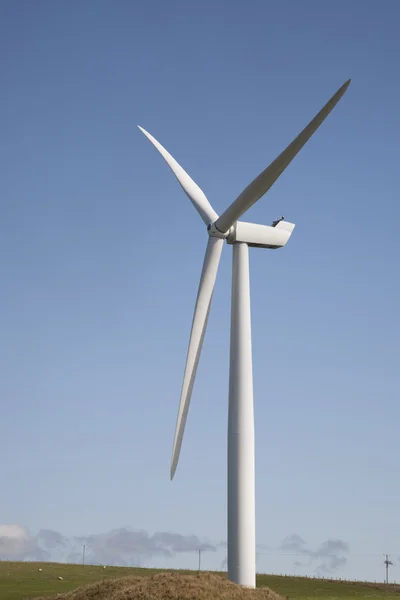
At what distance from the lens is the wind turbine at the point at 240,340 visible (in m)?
34.9

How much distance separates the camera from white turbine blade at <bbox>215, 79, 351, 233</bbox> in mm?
33531

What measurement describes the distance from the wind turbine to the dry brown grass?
1273 mm

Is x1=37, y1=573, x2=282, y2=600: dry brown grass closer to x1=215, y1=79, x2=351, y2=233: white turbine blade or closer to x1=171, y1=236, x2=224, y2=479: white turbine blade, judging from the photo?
x1=171, y1=236, x2=224, y2=479: white turbine blade

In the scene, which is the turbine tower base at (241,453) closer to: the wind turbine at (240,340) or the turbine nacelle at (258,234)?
the wind turbine at (240,340)

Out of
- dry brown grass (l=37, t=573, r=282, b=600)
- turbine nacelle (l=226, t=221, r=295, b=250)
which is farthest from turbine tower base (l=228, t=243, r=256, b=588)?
turbine nacelle (l=226, t=221, r=295, b=250)

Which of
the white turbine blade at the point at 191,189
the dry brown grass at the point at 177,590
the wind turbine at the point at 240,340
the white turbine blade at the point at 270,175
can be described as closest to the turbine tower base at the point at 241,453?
the wind turbine at the point at 240,340

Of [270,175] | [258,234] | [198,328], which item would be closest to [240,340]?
[198,328]

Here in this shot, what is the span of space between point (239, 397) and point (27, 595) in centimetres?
2514

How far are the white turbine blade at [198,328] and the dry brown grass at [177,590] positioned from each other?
512 cm

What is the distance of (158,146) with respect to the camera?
45562 millimetres

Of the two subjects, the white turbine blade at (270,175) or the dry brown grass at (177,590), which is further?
the white turbine blade at (270,175)

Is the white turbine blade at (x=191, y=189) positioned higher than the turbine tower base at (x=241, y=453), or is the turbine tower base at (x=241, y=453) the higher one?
the white turbine blade at (x=191, y=189)

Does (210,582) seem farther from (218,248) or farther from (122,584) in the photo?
(218,248)

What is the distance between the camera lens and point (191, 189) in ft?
142
